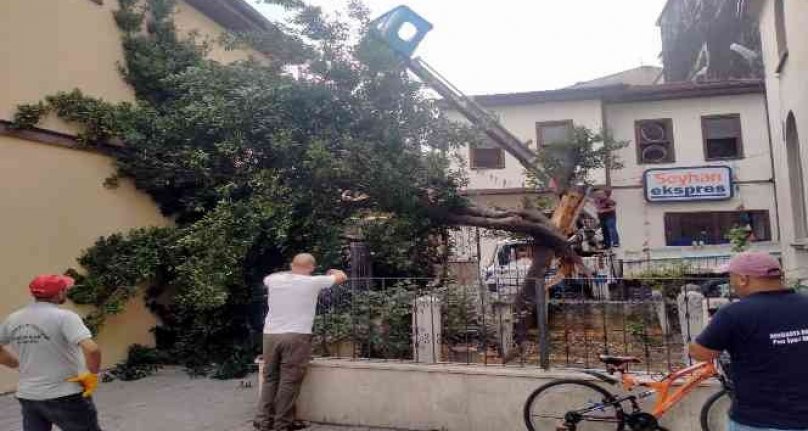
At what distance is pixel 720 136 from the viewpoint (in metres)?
19.2

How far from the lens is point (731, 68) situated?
2184 cm

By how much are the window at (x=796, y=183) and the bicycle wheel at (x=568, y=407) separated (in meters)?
8.24

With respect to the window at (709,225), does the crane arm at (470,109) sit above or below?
above

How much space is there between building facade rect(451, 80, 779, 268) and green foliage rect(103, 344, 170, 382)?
38.2ft

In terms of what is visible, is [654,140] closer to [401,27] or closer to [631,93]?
[631,93]

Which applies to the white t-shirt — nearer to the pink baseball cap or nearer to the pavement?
the pavement

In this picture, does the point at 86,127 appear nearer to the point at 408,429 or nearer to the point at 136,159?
the point at 136,159

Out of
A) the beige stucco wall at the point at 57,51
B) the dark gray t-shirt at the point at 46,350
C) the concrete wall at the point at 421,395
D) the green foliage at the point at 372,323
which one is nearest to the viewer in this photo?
the dark gray t-shirt at the point at 46,350

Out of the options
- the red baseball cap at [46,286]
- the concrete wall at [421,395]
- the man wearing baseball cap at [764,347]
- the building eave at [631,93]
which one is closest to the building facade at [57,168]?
the red baseball cap at [46,286]

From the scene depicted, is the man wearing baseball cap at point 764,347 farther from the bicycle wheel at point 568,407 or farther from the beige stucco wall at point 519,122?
the beige stucco wall at point 519,122

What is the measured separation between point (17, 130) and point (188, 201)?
103 inches

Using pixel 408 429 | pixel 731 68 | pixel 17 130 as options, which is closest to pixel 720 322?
pixel 408 429

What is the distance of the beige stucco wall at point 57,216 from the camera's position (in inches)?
298

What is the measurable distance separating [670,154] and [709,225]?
2.54 meters
